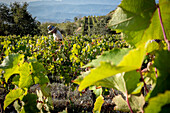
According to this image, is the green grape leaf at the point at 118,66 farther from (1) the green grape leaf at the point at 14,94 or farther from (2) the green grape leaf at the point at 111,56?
(1) the green grape leaf at the point at 14,94

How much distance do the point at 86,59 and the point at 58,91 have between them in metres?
1.19

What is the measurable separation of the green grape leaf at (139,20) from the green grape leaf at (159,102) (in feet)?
0.73

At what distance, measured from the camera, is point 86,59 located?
3.50 meters

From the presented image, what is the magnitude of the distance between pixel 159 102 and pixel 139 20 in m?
0.24

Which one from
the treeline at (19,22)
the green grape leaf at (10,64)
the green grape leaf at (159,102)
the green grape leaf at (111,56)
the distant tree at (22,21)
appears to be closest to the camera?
the green grape leaf at (159,102)

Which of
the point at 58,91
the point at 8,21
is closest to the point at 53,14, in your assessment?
the point at 8,21

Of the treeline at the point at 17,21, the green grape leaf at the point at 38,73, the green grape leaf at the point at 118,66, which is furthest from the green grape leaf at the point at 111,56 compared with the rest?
the treeline at the point at 17,21

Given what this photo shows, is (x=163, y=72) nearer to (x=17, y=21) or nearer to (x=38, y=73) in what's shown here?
(x=38, y=73)

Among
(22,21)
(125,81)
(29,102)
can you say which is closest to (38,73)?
(29,102)

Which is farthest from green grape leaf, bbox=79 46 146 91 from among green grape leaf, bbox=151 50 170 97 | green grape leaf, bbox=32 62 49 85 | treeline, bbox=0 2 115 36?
treeline, bbox=0 2 115 36

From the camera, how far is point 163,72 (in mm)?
297

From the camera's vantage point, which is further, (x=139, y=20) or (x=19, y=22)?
(x=19, y=22)

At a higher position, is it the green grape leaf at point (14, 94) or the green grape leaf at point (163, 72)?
the green grape leaf at point (163, 72)

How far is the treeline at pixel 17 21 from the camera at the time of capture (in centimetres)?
2977
